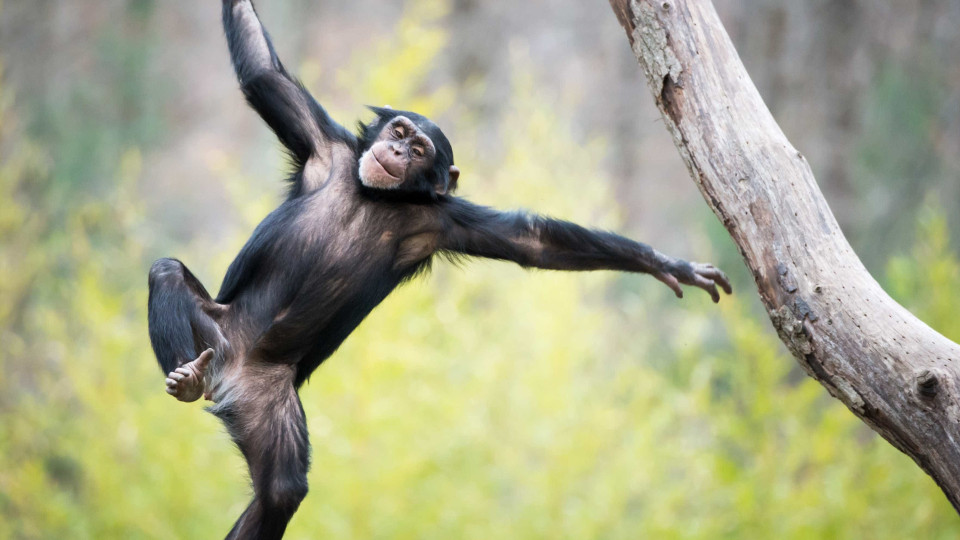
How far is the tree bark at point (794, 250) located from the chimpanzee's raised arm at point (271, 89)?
1.50 metres

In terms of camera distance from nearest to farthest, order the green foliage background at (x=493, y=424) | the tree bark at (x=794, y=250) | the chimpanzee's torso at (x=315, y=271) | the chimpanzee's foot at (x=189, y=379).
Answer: the tree bark at (x=794, y=250) < the chimpanzee's foot at (x=189, y=379) < the chimpanzee's torso at (x=315, y=271) < the green foliage background at (x=493, y=424)

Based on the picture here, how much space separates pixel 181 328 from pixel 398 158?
3.75 feet

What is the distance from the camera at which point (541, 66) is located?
12.1m

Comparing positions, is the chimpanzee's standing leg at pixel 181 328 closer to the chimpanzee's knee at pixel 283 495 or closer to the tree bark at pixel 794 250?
the chimpanzee's knee at pixel 283 495

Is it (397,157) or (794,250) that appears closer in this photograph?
(794,250)

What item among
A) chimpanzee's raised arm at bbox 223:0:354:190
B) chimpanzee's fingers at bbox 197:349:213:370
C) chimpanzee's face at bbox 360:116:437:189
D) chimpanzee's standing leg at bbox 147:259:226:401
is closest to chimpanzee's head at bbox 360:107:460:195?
chimpanzee's face at bbox 360:116:437:189

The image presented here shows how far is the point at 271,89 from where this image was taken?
3.90 meters

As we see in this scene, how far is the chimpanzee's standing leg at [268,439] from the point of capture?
3441 mm

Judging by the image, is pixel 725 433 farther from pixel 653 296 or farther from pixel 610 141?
pixel 610 141

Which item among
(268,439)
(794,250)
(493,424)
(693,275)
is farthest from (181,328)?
(493,424)

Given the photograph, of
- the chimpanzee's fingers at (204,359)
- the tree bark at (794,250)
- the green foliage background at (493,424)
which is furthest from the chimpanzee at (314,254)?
the green foliage background at (493,424)

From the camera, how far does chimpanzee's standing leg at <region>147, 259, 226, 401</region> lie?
322cm

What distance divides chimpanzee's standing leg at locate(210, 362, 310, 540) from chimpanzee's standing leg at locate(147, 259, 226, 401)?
206 millimetres

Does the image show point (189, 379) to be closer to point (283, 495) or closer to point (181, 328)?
point (181, 328)
